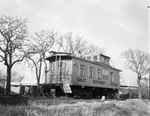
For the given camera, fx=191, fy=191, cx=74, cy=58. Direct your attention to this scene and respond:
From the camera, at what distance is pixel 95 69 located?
61.0ft

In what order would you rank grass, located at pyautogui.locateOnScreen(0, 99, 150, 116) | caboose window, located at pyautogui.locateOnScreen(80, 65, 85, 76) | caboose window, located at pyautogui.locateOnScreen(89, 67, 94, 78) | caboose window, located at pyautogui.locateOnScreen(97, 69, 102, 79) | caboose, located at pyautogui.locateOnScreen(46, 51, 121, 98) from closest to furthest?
grass, located at pyautogui.locateOnScreen(0, 99, 150, 116) < caboose, located at pyautogui.locateOnScreen(46, 51, 121, 98) < caboose window, located at pyautogui.locateOnScreen(80, 65, 85, 76) < caboose window, located at pyautogui.locateOnScreen(89, 67, 94, 78) < caboose window, located at pyautogui.locateOnScreen(97, 69, 102, 79)

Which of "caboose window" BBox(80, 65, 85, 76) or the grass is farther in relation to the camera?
"caboose window" BBox(80, 65, 85, 76)

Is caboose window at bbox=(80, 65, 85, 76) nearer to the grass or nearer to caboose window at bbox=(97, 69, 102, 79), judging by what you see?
caboose window at bbox=(97, 69, 102, 79)

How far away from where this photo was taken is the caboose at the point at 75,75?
16.2 m

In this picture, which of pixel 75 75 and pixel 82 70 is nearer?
pixel 75 75

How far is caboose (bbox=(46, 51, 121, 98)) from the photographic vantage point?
A: 53.0ft

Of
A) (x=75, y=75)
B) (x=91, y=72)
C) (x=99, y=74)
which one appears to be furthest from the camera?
(x=99, y=74)

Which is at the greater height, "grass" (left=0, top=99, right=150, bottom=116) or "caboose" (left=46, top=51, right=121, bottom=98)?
"caboose" (left=46, top=51, right=121, bottom=98)

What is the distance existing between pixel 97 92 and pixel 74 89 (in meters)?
5.25

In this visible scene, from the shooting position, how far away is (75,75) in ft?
53.1

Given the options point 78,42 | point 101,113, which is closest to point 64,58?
point 101,113

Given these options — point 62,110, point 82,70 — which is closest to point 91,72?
point 82,70

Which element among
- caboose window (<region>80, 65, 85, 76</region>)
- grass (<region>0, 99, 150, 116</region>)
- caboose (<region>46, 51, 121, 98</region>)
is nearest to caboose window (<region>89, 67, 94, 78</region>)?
caboose (<region>46, 51, 121, 98</region>)

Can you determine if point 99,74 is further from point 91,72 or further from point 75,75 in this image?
point 75,75
